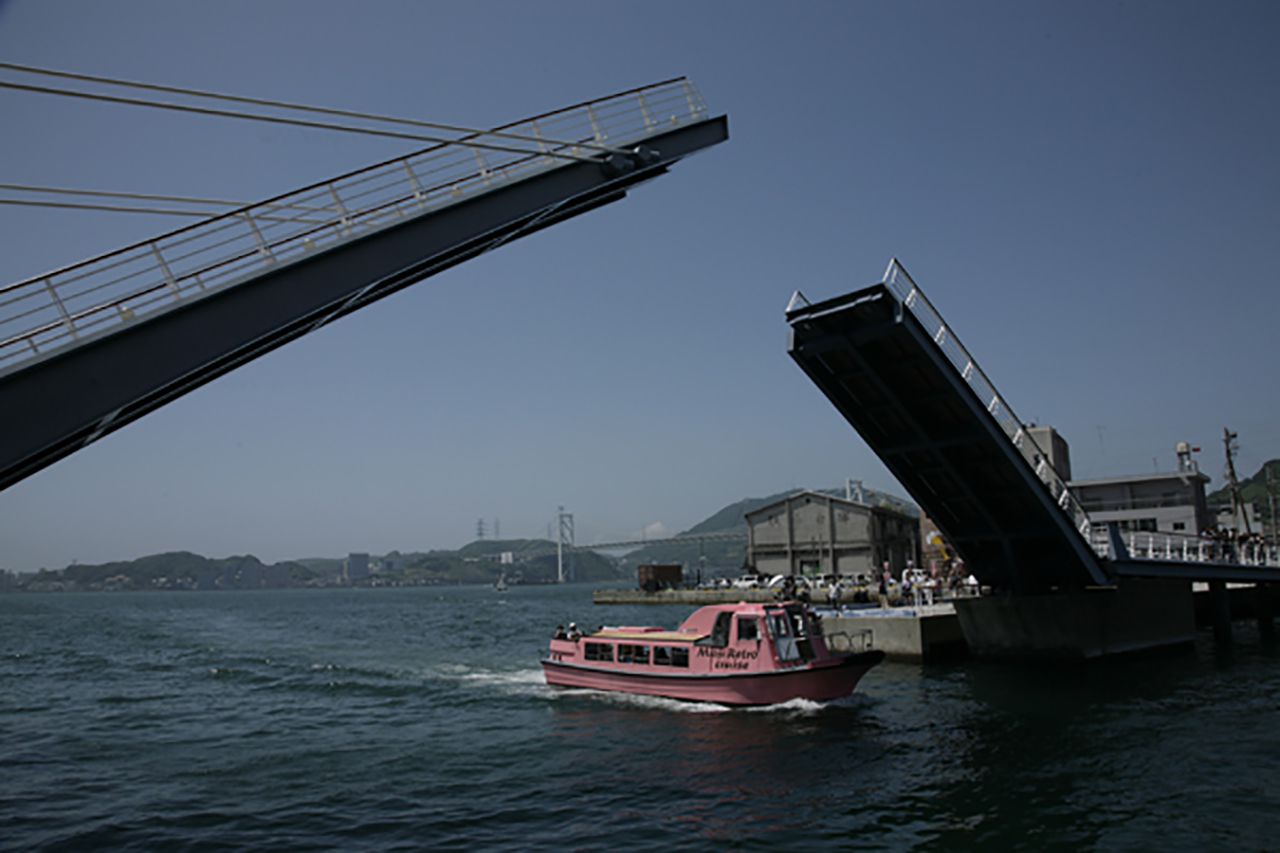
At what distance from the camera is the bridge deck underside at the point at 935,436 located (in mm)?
21625

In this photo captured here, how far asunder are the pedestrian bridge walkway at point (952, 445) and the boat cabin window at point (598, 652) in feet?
34.8

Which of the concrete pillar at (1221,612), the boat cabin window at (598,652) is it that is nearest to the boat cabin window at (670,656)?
the boat cabin window at (598,652)

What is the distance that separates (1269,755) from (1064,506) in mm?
9176

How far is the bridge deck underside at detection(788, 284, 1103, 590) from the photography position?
21625 mm

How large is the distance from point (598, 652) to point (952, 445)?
12.9 metres

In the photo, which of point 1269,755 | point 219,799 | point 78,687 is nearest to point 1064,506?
point 1269,755

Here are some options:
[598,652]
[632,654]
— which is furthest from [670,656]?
[598,652]

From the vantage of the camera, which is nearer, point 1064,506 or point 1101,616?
point 1064,506

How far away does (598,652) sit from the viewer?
28.3 metres

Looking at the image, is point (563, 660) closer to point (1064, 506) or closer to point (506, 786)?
point (506, 786)

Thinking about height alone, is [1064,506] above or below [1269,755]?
above

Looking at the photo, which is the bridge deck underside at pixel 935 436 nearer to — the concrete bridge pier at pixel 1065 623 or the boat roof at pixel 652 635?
the concrete bridge pier at pixel 1065 623

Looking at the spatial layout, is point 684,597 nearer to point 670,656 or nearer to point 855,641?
point 855,641

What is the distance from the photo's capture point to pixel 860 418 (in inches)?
981
